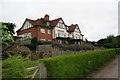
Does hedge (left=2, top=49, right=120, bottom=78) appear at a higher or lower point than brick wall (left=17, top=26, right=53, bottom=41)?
lower

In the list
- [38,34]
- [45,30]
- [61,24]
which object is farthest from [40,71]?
[61,24]

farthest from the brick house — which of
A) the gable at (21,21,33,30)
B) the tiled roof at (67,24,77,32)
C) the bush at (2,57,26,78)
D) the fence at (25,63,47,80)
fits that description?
the bush at (2,57,26,78)

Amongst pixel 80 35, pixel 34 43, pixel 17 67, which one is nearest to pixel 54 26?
pixel 80 35

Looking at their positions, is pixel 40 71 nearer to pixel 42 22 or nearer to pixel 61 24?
pixel 42 22

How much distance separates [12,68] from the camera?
6934 millimetres

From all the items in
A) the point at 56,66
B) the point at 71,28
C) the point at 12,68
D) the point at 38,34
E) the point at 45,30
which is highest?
the point at 71,28

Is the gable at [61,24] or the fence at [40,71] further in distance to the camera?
the gable at [61,24]

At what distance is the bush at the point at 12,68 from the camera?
6922mm

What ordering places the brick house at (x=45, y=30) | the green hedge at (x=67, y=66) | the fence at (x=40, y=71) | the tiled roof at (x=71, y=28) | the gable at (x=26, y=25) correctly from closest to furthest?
the fence at (x=40, y=71) < the green hedge at (x=67, y=66) < the brick house at (x=45, y=30) < the gable at (x=26, y=25) < the tiled roof at (x=71, y=28)

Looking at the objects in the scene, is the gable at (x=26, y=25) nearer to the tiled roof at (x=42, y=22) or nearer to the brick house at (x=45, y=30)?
the brick house at (x=45, y=30)

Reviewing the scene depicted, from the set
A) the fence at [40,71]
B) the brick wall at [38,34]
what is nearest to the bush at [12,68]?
the fence at [40,71]

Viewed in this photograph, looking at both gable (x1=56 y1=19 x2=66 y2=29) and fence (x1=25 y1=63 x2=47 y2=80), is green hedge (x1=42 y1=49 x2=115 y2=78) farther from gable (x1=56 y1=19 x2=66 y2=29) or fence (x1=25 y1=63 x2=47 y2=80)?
gable (x1=56 y1=19 x2=66 y2=29)

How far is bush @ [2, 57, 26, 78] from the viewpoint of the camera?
6922 mm

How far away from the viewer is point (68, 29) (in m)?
71.5
